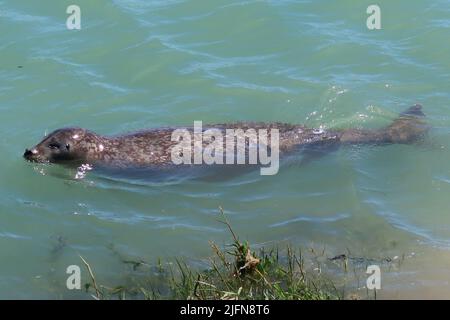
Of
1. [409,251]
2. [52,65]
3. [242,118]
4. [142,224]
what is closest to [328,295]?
[409,251]

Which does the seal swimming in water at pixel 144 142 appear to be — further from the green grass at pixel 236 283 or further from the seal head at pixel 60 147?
the green grass at pixel 236 283

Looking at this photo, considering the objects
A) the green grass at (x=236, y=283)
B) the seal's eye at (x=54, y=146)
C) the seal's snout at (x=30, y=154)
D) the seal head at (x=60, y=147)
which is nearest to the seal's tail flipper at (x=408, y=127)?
the green grass at (x=236, y=283)

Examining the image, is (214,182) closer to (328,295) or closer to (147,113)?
(147,113)

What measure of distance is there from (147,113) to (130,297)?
16.4 feet

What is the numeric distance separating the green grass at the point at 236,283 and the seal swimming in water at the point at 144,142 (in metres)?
2.72

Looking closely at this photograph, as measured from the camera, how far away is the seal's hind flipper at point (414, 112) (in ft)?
37.1

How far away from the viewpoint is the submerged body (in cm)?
1025

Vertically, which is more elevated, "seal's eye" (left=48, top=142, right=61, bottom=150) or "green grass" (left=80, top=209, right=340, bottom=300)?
"seal's eye" (left=48, top=142, right=61, bottom=150)

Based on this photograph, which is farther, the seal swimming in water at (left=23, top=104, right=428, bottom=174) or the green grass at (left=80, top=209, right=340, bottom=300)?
the seal swimming in water at (left=23, top=104, right=428, bottom=174)

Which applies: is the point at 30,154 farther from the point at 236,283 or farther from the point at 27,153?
the point at 236,283

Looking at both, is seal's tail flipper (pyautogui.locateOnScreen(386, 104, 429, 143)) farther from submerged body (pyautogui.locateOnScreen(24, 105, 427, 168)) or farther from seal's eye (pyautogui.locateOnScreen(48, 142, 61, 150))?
seal's eye (pyautogui.locateOnScreen(48, 142, 61, 150))

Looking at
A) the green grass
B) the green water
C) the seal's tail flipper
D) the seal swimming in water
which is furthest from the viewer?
the seal's tail flipper

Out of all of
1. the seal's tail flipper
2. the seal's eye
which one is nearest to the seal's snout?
the seal's eye

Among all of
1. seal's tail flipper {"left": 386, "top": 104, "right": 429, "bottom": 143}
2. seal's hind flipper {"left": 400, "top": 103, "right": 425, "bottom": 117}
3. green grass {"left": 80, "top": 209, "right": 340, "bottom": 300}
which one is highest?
seal's hind flipper {"left": 400, "top": 103, "right": 425, "bottom": 117}
